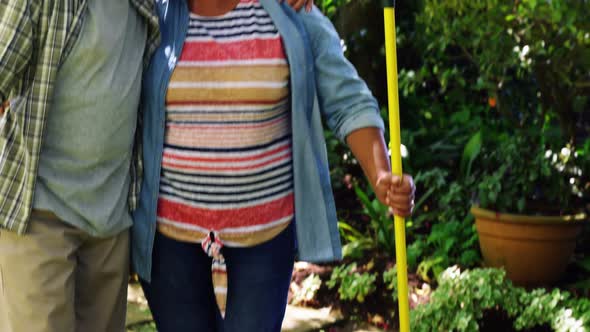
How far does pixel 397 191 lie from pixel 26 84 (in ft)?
3.15

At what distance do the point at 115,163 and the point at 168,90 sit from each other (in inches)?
9.2

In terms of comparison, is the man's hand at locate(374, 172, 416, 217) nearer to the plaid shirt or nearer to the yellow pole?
the yellow pole

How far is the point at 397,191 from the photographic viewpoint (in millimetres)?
2250

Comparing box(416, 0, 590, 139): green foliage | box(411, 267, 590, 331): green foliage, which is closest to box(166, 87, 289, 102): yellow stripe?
box(411, 267, 590, 331): green foliage

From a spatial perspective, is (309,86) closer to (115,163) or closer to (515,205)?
(115,163)

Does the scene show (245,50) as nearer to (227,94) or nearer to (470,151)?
(227,94)

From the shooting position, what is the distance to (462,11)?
5.01 metres

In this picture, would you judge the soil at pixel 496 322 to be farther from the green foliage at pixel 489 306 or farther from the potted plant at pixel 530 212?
the potted plant at pixel 530 212

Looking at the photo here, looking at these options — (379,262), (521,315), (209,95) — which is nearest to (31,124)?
(209,95)

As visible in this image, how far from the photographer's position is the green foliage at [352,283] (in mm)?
4566

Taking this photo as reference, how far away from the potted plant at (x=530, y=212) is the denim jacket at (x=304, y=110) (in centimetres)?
238

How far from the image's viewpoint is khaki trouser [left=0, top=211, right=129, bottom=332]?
2201 millimetres

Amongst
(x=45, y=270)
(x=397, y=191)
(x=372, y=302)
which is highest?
(x=397, y=191)

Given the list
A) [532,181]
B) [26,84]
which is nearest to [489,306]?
[532,181]
